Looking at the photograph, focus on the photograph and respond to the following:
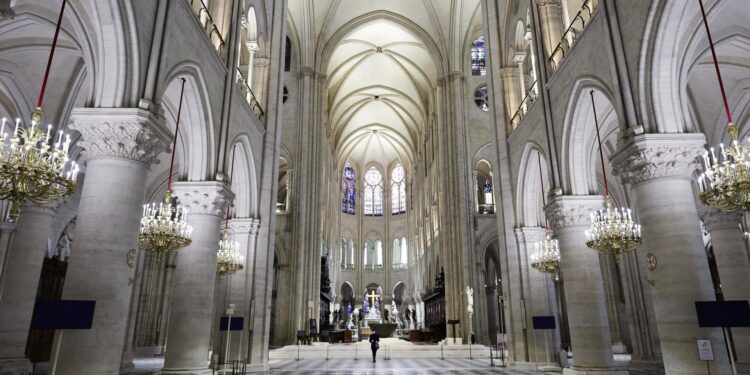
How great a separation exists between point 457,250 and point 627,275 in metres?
8.07

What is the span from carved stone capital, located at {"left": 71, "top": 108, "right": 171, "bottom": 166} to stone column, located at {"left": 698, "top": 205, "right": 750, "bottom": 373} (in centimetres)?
1320

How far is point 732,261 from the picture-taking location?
39.2ft

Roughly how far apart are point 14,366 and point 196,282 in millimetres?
5217

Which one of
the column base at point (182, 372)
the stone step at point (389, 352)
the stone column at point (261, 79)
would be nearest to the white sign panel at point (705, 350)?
the column base at point (182, 372)

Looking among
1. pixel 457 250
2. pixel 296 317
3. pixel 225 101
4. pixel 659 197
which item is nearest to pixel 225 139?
pixel 225 101

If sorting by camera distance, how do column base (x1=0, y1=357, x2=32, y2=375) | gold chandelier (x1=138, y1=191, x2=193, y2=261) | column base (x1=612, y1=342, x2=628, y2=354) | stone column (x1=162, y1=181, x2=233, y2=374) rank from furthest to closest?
column base (x1=612, y1=342, x2=628, y2=354)
column base (x1=0, y1=357, x2=32, y2=375)
stone column (x1=162, y1=181, x2=233, y2=374)
gold chandelier (x1=138, y1=191, x2=193, y2=261)

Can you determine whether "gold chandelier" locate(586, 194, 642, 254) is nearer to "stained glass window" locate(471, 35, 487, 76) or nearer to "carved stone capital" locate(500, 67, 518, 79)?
"carved stone capital" locate(500, 67, 518, 79)

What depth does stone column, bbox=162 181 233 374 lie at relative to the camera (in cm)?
946

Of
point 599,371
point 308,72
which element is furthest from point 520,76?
point 308,72

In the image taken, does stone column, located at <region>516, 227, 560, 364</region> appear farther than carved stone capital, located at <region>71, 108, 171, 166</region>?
Yes

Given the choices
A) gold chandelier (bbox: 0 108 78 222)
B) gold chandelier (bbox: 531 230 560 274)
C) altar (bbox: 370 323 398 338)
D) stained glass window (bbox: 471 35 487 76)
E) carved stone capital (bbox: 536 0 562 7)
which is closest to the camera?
gold chandelier (bbox: 0 108 78 222)

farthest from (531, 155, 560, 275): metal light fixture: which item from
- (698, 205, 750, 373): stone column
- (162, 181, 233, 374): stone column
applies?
(162, 181, 233, 374): stone column

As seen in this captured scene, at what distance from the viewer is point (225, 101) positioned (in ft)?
37.1

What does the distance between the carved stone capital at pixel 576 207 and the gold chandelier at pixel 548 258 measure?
1.30 m
